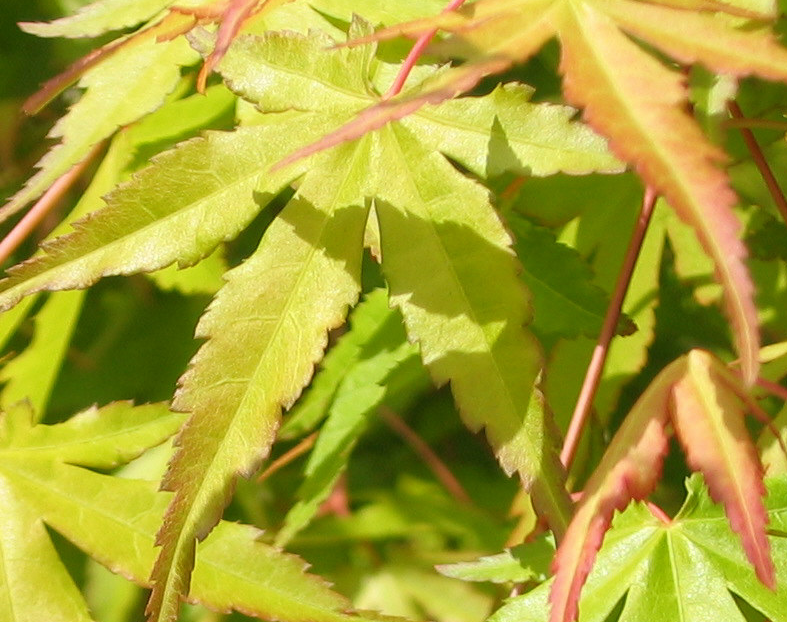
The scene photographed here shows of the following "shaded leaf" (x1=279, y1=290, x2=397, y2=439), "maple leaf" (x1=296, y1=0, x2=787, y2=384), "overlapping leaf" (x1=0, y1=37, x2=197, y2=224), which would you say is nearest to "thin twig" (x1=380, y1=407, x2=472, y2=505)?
"shaded leaf" (x1=279, y1=290, x2=397, y2=439)

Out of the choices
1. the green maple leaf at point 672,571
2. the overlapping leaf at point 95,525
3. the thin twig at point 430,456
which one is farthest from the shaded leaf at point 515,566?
the thin twig at point 430,456

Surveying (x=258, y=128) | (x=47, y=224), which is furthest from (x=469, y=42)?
(x=47, y=224)

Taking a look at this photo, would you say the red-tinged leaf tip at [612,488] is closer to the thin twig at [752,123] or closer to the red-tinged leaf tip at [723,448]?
the red-tinged leaf tip at [723,448]

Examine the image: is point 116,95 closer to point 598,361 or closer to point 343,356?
point 343,356

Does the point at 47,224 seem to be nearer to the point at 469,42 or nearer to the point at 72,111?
the point at 72,111

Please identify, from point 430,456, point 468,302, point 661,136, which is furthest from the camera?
point 430,456

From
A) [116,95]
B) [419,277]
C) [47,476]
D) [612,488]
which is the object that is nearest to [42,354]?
[47,476]

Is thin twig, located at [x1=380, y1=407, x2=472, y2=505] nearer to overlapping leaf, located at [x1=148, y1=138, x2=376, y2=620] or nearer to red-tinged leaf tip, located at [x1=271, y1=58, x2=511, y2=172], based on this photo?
overlapping leaf, located at [x1=148, y1=138, x2=376, y2=620]

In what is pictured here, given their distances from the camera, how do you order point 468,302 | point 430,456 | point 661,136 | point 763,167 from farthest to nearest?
point 430,456 → point 763,167 → point 468,302 → point 661,136
